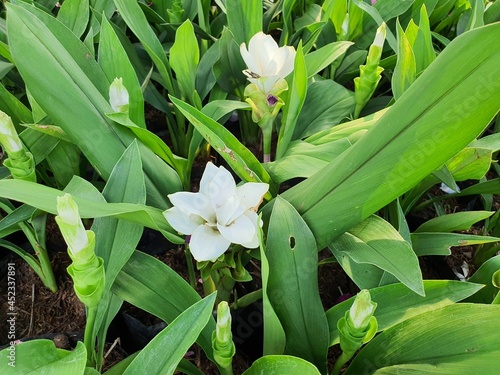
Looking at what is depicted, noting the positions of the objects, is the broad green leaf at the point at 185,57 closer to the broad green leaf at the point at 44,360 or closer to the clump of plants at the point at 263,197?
the clump of plants at the point at 263,197

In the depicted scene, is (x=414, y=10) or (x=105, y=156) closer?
(x=105, y=156)

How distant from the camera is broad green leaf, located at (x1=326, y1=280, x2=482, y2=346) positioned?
53 centimetres

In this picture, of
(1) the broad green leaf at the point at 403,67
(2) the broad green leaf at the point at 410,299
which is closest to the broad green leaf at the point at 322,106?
(1) the broad green leaf at the point at 403,67

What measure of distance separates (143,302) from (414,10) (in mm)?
817

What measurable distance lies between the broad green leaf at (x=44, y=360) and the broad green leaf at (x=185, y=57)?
50 cm

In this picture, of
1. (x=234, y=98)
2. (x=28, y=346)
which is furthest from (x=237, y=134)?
(x=28, y=346)

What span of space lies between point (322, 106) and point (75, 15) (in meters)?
0.46

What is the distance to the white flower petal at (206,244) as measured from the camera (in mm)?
539

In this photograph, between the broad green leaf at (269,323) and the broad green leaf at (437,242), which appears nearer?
the broad green leaf at (269,323)

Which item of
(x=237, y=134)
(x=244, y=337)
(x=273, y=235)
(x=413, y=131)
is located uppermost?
(x=413, y=131)

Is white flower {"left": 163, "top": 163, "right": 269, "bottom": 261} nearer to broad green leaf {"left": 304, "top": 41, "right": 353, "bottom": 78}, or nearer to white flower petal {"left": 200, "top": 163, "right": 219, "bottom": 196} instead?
white flower petal {"left": 200, "top": 163, "right": 219, "bottom": 196}

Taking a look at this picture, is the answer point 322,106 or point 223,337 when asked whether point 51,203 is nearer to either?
point 223,337

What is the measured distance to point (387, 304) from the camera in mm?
551

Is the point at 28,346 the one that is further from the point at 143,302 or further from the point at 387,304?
the point at 387,304
